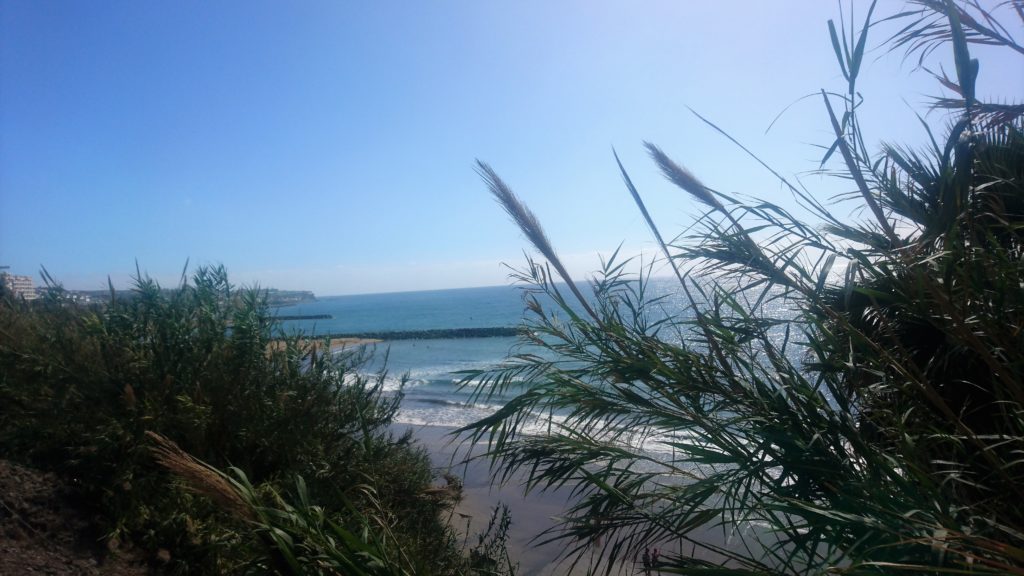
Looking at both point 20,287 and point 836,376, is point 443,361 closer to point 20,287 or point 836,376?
point 20,287

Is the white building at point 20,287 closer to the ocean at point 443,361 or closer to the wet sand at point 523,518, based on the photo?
the ocean at point 443,361

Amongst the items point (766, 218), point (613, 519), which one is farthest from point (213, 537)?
point (766, 218)

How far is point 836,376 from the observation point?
10.2 feet

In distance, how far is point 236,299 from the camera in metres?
6.50

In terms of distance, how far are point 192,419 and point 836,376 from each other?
4648 millimetres

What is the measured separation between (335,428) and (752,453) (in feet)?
13.6

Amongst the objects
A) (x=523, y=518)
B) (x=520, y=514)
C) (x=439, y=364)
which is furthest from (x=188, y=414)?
(x=439, y=364)

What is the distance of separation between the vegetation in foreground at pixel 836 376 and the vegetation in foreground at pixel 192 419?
1.56 m

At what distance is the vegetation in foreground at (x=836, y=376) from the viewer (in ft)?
7.11

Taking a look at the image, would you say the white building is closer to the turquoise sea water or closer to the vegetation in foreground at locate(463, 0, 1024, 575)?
the turquoise sea water

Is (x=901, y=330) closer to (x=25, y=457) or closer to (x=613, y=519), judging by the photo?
(x=613, y=519)

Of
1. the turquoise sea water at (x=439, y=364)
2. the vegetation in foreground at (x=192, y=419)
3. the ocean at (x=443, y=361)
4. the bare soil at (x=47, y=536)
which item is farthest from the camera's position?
the turquoise sea water at (x=439, y=364)

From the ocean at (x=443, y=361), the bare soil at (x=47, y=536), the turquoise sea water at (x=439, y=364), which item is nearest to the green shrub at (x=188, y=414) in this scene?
the bare soil at (x=47, y=536)

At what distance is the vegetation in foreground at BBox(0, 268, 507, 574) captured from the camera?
15.9 ft
